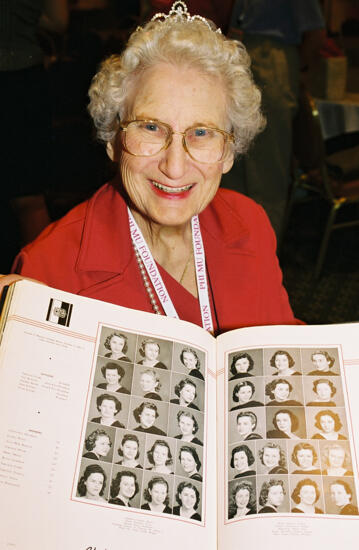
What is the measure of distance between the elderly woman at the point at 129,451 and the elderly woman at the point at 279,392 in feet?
0.77

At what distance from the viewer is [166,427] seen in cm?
91

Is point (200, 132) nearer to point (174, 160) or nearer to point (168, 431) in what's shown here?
point (174, 160)

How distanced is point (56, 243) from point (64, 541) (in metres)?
0.67

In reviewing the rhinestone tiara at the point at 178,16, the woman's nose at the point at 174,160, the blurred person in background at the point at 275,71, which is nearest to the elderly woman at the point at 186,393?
the woman's nose at the point at 174,160

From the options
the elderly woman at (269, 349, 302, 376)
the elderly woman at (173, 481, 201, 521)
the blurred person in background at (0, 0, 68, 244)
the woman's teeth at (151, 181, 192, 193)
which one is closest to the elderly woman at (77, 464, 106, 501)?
the elderly woman at (173, 481, 201, 521)

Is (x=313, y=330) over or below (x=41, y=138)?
below

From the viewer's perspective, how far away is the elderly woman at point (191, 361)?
966 mm

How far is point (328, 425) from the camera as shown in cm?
92

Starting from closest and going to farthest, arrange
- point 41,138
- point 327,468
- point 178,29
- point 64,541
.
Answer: point 64,541
point 327,468
point 178,29
point 41,138

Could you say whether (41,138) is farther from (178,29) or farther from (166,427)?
(166,427)

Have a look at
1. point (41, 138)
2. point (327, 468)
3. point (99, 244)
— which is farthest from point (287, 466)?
point (41, 138)

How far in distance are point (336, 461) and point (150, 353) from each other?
1.13ft

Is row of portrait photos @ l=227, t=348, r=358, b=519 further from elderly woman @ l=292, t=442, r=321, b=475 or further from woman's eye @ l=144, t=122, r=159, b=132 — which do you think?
woman's eye @ l=144, t=122, r=159, b=132

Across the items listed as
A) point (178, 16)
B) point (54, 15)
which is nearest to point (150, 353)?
point (178, 16)
